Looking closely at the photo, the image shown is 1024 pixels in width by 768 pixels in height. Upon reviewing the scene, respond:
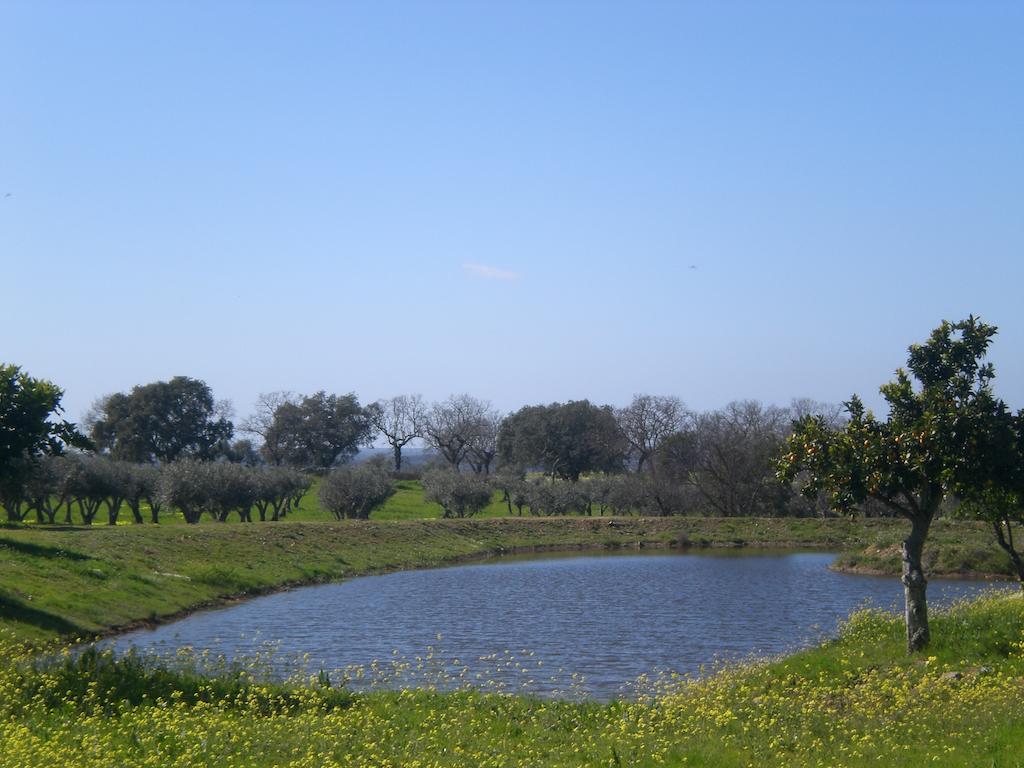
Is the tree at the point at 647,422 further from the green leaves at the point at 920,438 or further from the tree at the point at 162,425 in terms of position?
the green leaves at the point at 920,438

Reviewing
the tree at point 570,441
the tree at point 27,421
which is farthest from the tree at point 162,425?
the tree at point 27,421

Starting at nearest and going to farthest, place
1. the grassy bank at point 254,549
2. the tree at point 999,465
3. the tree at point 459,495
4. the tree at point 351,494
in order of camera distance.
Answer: the tree at point 999,465 < the grassy bank at point 254,549 < the tree at point 351,494 < the tree at point 459,495

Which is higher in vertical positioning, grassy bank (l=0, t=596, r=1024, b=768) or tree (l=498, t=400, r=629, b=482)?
tree (l=498, t=400, r=629, b=482)

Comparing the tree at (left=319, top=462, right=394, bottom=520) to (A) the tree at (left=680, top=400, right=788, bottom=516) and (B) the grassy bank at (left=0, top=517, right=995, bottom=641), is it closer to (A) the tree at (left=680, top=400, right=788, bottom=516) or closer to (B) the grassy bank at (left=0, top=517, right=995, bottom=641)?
(B) the grassy bank at (left=0, top=517, right=995, bottom=641)

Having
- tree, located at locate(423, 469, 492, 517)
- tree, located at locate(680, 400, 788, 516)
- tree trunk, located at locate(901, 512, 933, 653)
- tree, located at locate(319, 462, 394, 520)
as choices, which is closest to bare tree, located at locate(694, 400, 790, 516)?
tree, located at locate(680, 400, 788, 516)

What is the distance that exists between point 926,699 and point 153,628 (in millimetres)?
23610

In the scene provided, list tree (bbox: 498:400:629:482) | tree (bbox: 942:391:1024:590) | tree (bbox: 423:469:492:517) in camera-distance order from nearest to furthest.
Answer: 1. tree (bbox: 942:391:1024:590)
2. tree (bbox: 423:469:492:517)
3. tree (bbox: 498:400:629:482)

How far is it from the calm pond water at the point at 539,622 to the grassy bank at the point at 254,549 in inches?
68.0

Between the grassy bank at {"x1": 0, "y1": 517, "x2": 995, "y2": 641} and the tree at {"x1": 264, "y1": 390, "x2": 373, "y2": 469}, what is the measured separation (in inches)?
1814

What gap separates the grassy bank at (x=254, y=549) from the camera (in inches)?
1198

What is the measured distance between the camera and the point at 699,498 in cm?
8081

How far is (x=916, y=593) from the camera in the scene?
19.4 metres

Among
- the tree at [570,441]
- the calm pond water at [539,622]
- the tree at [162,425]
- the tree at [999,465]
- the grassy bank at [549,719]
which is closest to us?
the grassy bank at [549,719]

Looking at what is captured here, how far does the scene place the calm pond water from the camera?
24891mm
